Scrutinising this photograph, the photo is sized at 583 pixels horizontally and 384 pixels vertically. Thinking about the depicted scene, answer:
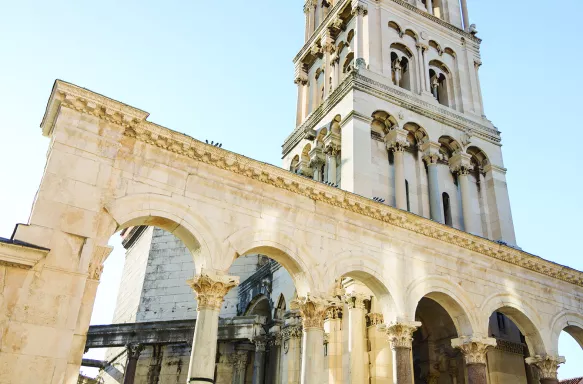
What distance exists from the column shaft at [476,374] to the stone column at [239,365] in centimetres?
877

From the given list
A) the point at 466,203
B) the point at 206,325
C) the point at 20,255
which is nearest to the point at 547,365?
the point at 466,203

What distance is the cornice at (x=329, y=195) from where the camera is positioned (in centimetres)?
1345

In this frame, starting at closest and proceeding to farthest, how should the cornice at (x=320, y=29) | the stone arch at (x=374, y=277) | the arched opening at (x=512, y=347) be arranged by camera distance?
the stone arch at (x=374, y=277)
the arched opening at (x=512, y=347)
the cornice at (x=320, y=29)

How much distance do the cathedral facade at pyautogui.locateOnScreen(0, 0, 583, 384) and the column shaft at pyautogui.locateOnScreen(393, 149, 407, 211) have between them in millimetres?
90

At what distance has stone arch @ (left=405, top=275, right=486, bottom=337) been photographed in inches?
626

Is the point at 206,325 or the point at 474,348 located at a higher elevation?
the point at 474,348

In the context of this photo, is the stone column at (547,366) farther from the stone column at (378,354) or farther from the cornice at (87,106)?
the cornice at (87,106)

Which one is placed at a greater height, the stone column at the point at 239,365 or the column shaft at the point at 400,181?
the column shaft at the point at 400,181

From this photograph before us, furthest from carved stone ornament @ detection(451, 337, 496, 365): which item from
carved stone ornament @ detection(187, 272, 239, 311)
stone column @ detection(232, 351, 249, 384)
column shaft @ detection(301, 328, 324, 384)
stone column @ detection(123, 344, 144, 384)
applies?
stone column @ detection(123, 344, 144, 384)

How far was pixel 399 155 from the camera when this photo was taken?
891 inches

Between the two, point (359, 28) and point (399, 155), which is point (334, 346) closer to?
point (399, 155)

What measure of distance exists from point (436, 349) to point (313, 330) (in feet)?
23.6

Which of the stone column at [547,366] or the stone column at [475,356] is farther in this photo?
the stone column at [547,366]

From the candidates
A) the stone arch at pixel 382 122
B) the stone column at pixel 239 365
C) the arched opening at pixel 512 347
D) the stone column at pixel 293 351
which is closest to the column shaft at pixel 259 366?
the stone column at pixel 239 365
